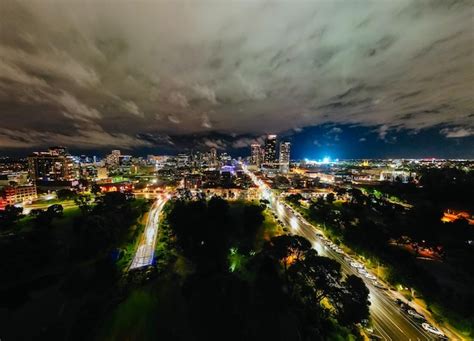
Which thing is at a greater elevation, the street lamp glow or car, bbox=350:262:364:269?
the street lamp glow

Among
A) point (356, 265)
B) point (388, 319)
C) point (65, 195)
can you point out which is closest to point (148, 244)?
point (356, 265)

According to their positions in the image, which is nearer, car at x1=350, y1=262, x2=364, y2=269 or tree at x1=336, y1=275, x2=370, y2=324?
tree at x1=336, y1=275, x2=370, y2=324

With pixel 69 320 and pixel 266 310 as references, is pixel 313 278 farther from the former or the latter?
pixel 69 320

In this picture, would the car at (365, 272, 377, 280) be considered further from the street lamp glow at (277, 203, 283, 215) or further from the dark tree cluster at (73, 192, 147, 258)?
the dark tree cluster at (73, 192, 147, 258)

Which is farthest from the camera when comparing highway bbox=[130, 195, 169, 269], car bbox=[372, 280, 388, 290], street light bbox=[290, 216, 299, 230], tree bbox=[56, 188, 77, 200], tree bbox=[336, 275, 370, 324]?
tree bbox=[56, 188, 77, 200]

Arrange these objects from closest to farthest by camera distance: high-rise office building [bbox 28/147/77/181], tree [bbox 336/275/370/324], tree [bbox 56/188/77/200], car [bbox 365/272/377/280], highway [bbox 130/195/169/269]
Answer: tree [bbox 336/275/370/324] → car [bbox 365/272/377/280] → highway [bbox 130/195/169/269] → tree [bbox 56/188/77/200] → high-rise office building [bbox 28/147/77/181]

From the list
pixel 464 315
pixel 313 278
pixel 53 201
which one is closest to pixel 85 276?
pixel 313 278

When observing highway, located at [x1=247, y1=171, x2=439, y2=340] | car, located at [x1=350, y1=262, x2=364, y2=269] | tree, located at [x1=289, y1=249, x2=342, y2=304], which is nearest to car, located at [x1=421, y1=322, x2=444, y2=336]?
highway, located at [x1=247, y1=171, x2=439, y2=340]
